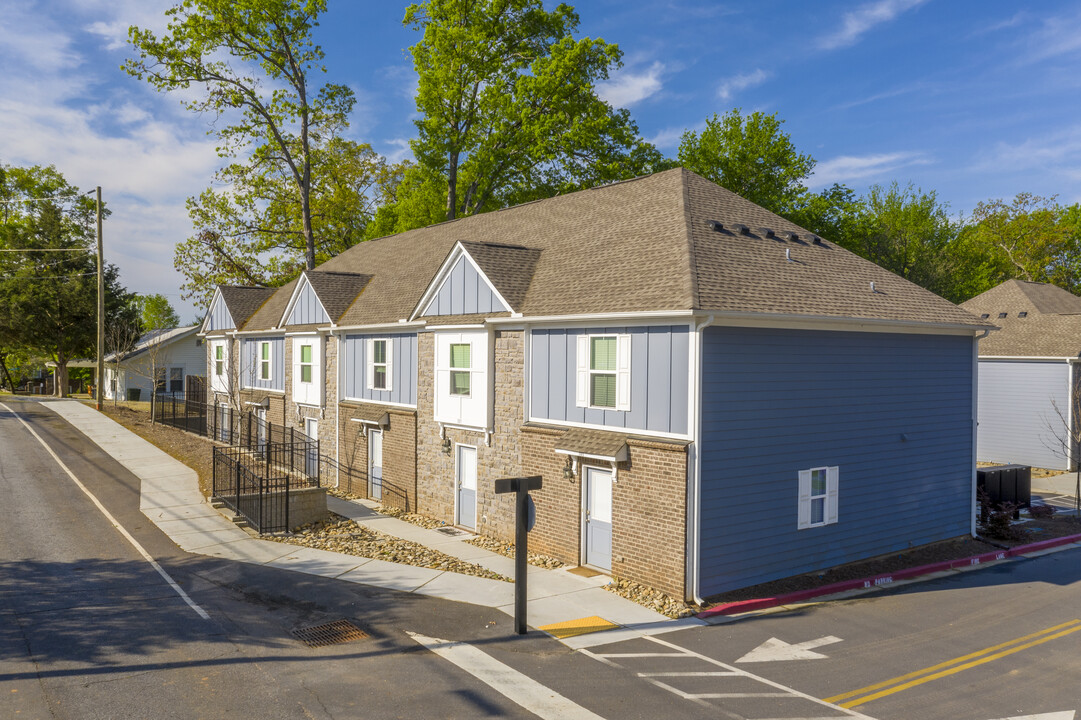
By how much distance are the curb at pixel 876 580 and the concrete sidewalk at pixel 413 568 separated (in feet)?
3.21

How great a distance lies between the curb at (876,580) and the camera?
12438mm

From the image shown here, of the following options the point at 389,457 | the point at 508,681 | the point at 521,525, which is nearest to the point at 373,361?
the point at 389,457

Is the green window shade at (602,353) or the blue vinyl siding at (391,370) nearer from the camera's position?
the green window shade at (602,353)

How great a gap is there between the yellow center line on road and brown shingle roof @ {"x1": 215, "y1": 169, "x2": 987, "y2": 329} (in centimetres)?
→ 619

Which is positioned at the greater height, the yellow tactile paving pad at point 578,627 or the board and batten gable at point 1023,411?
the board and batten gable at point 1023,411

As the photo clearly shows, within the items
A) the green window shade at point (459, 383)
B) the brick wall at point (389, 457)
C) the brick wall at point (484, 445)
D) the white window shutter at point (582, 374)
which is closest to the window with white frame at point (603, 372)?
the white window shutter at point (582, 374)

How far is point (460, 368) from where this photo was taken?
1853 cm

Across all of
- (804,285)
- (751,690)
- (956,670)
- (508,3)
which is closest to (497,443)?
(804,285)

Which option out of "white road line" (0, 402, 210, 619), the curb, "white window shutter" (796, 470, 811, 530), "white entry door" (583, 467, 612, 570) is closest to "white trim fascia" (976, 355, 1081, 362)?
the curb

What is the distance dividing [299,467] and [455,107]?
22388mm

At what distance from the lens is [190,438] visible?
106ft

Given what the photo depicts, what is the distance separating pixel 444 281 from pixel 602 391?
259 inches

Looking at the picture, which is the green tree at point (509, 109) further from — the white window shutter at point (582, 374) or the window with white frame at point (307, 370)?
the white window shutter at point (582, 374)

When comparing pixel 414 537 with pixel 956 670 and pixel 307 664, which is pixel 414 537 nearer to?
pixel 307 664
